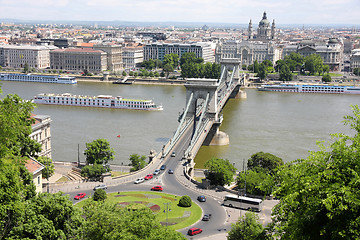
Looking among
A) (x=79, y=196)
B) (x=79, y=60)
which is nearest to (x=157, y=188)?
(x=79, y=196)

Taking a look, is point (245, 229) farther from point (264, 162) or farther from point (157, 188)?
point (264, 162)

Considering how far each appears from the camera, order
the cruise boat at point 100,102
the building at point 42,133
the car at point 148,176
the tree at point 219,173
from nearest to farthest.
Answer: the tree at point 219,173
the car at point 148,176
the building at point 42,133
the cruise boat at point 100,102

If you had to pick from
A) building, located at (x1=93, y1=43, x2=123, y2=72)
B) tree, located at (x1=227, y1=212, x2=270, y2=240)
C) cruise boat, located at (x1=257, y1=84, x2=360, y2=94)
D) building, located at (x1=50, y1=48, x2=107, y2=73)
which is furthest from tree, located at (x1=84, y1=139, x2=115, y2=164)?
building, located at (x1=93, y1=43, x2=123, y2=72)

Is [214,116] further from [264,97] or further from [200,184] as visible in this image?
[264,97]

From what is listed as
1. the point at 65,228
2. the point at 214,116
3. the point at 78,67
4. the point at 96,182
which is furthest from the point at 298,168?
the point at 78,67

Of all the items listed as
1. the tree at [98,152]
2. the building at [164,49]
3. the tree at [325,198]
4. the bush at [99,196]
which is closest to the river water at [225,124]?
the tree at [98,152]

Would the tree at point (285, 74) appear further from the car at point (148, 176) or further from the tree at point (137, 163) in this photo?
the car at point (148, 176)
